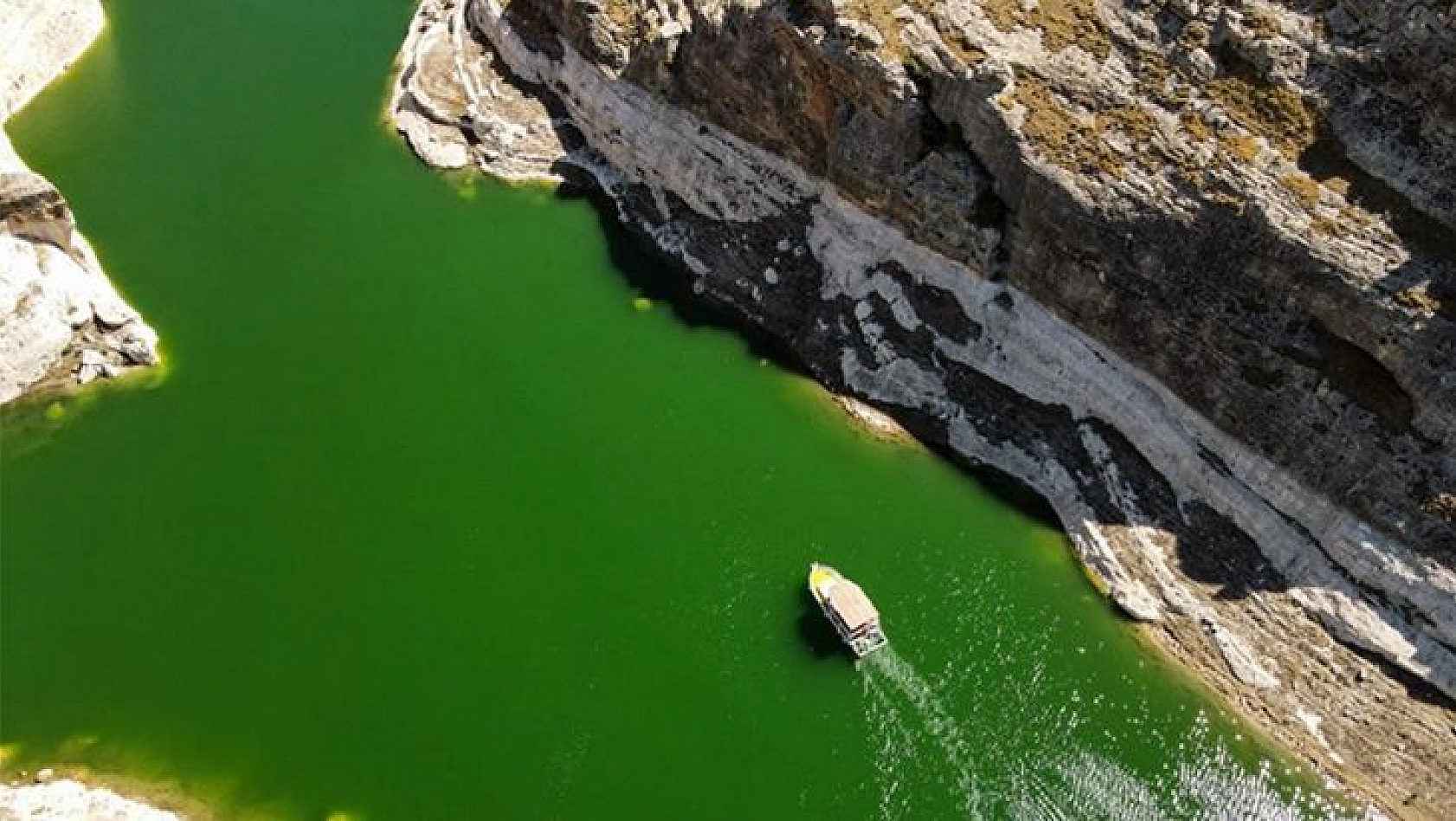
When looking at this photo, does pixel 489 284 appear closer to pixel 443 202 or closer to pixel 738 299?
pixel 443 202

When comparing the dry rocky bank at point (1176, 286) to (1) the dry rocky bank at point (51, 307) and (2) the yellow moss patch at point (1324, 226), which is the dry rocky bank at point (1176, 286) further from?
(1) the dry rocky bank at point (51, 307)

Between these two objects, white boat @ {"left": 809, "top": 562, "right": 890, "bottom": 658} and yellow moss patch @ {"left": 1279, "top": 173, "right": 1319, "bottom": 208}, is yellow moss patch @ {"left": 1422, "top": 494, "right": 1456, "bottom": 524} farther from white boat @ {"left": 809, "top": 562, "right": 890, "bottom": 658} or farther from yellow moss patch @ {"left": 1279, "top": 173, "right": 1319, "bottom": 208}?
white boat @ {"left": 809, "top": 562, "right": 890, "bottom": 658}

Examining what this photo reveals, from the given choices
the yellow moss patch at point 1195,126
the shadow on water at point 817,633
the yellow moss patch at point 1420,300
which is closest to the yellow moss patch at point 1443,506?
the yellow moss patch at point 1420,300

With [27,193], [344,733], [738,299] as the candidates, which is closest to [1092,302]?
[738,299]

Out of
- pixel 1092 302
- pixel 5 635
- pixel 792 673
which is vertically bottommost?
pixel 5 635

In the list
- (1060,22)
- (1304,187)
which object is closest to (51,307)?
(1060,22)

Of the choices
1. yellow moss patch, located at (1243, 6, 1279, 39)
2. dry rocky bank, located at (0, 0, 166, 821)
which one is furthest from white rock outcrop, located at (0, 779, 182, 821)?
yellow moss patch, located at (1243, 6, 1279, 39)
